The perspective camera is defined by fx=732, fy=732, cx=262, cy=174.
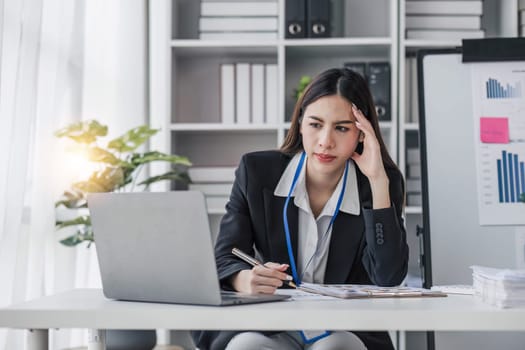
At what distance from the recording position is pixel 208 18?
325cm

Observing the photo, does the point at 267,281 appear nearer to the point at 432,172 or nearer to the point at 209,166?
the point at 432,172

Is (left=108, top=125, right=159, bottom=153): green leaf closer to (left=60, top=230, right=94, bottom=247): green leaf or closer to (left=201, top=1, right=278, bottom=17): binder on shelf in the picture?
(left=60, top=230, right=94, bottom=247): green leaf

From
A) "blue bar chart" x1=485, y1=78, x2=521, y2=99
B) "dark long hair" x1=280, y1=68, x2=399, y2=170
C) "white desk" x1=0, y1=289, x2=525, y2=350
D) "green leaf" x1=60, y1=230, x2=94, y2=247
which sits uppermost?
"blue bar chart" x1=485, y1=78, x2=521, y2=99

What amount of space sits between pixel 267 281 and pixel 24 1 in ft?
4.19

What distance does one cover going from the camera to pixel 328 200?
193 centimetres

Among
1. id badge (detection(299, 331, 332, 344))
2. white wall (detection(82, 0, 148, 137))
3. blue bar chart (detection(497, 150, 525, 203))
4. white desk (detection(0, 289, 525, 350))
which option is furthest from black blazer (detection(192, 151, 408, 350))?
white wall (detection(82, 0, 148, 137))

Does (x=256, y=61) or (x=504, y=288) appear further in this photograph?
(x=256, y=61)

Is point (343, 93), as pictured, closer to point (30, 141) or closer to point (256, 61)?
point (30, 141)

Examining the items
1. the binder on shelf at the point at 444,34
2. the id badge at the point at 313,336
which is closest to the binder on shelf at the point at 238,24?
the binder on shelf at the point at 444,34

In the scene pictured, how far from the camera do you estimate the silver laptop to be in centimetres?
114

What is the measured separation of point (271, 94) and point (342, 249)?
1.52 metres

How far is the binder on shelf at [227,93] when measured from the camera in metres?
3.27

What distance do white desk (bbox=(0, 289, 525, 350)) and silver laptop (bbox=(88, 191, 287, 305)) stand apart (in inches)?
1.7

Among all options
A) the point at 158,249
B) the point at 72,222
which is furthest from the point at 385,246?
the point at 72,222
